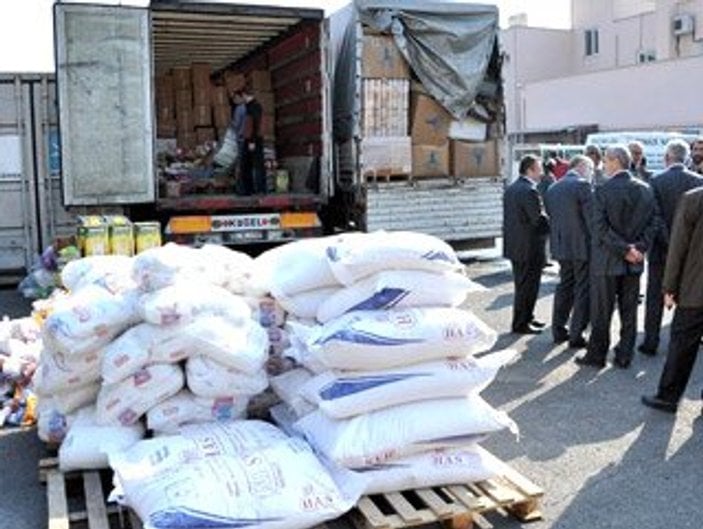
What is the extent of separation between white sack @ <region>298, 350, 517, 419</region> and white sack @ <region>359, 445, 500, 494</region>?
0.27 metres

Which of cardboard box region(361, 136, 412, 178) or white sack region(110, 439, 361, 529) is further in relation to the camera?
cardboard box region(361, 136, 412, 178)

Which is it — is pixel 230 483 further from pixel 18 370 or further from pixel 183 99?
pixel 183 99

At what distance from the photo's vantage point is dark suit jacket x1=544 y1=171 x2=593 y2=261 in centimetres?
749

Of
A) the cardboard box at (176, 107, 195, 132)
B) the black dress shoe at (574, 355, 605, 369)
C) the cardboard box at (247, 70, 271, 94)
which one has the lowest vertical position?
the black dress shoe at (574, 355, 605, 369)

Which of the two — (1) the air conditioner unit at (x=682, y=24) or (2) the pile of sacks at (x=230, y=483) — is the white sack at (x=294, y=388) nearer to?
(2) the pile of sacks at (x=230, y=483)

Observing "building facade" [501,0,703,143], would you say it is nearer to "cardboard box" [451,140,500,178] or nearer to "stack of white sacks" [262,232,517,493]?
"cardboard box" [451,140,500,178]

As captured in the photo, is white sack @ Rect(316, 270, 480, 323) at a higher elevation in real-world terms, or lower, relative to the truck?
lower

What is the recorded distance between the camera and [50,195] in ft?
35.0

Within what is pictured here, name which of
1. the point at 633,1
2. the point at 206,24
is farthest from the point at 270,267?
the point at 633,1

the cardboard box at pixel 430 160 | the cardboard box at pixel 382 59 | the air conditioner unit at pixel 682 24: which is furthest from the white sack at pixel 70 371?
the air conditioner unit at pixel 682 24

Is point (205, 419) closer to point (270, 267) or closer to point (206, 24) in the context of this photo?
point (270, 267)

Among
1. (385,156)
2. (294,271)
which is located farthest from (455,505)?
(385,156)

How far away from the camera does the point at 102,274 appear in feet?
17.3

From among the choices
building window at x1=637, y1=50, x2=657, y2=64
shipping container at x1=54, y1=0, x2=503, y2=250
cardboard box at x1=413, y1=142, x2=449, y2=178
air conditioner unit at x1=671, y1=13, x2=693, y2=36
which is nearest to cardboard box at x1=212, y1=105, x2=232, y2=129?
shipping container at x1=54, y1=0, x2=503, y2=250
